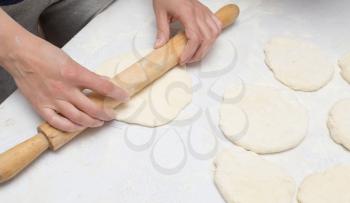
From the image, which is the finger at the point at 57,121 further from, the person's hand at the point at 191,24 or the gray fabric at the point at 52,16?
the gray fabric at the point at 52,16

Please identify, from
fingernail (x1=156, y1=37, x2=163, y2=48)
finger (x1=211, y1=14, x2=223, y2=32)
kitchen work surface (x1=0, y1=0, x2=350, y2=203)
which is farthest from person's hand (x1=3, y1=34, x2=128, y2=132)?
finger (x1=211, y1=14, x2=223, y2=32)

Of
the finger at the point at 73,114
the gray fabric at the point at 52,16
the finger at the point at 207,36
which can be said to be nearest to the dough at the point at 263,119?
the finger at the point at 207,36

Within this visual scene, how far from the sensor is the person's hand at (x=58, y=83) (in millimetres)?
1021

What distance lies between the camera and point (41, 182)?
1.04 metres

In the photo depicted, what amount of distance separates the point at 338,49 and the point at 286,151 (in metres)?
0.45

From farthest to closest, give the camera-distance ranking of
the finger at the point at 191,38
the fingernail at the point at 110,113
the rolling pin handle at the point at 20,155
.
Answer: the finger at the point at 191,38
the fingernail at the point at 110,113
the rolling pin handle at the point at 20,155

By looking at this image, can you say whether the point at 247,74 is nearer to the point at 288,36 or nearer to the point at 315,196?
the point at 288,36

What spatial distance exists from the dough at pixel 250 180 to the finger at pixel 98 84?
0.32m

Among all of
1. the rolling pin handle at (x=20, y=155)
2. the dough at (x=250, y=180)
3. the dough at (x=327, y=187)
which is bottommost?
the dough at (x=327, y=187)

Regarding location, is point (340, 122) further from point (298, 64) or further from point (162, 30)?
point (162, 30)

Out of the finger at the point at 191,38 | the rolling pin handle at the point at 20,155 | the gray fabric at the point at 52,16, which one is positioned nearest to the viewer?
the rolling pin handle at the point at 20,155

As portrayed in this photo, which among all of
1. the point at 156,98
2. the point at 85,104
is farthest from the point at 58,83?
the point at 156,98

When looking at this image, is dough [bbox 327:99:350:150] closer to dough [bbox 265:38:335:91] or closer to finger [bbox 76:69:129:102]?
dough [bbox 265:38:335:91]

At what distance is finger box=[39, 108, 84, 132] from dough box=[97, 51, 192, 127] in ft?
0.47
